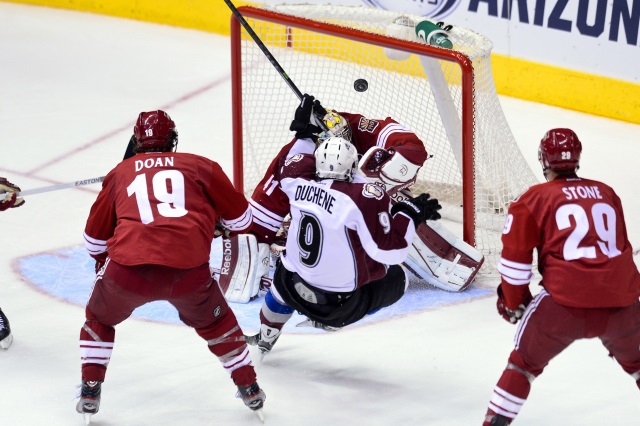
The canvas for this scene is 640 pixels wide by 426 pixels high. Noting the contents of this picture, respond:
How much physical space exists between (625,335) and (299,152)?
70.7 inches

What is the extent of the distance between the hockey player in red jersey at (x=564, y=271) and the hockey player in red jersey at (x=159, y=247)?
89 cm

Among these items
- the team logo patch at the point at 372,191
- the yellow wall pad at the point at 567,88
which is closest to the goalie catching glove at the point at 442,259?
the team logo patch at the point at 372,191

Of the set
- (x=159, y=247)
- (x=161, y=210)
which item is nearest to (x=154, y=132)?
(x=161, y=210)

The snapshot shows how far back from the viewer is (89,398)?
12.9 feet

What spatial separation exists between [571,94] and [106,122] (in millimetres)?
2696

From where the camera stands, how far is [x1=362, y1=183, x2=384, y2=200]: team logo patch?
13.2ft

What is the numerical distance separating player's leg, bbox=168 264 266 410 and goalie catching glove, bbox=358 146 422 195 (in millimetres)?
1209

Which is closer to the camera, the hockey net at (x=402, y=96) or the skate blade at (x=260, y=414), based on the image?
the skate blade at (x=260, y=414)

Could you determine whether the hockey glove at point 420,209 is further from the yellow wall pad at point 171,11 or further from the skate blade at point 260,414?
the yellow wall pad at point 171,11

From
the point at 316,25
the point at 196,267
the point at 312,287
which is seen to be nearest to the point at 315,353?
the point at 312,287

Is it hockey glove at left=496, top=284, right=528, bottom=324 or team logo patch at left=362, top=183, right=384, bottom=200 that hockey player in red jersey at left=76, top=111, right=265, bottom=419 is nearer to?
team logo patch at left=362, top=183, right=384, bottom=200

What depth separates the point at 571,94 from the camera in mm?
7258

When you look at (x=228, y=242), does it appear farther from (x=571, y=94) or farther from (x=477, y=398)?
(x=571, y=94)

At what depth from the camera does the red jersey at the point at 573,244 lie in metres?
3.46
